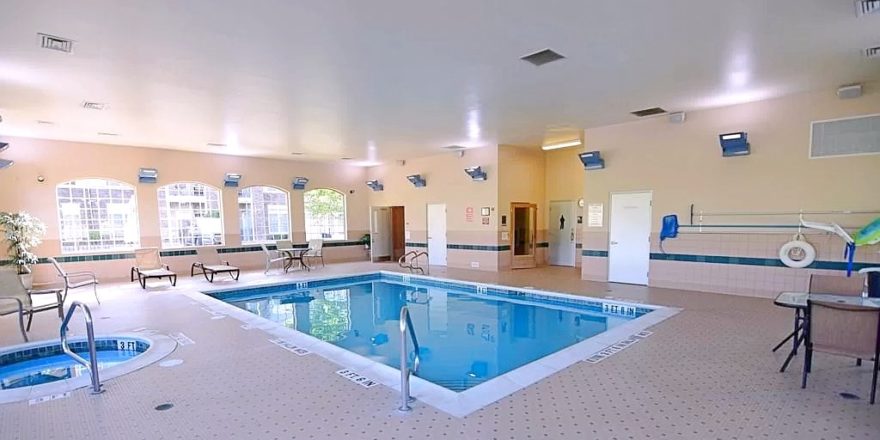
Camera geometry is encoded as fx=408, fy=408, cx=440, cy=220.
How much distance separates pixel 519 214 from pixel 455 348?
6.06m

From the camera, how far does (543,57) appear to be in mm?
4242

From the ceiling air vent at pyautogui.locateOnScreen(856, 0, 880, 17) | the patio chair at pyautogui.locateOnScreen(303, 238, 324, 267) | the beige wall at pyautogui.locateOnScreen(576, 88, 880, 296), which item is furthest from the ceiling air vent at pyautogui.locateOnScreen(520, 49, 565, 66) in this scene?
the patio chair at pyautogui.locateOnScreen(303, 238, 324, 267)

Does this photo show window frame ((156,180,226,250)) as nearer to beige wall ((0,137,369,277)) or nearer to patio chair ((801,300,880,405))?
beige wall ((0,137,369,277))

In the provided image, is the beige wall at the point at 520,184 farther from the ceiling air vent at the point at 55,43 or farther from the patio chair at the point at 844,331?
the ceiling air vent at the point at 55,43

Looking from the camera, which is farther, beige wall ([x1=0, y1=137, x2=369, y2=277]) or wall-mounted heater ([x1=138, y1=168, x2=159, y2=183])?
wall-mounted heater ([x1=138, y1=168, x2=159, y2=183])

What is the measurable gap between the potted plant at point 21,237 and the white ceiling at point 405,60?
65.4 inches

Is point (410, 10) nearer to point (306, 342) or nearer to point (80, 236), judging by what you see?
point (306, 342)

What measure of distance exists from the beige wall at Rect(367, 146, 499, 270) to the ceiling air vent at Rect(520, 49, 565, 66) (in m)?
5.20

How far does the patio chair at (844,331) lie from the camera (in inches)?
108

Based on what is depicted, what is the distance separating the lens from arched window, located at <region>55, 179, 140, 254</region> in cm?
867

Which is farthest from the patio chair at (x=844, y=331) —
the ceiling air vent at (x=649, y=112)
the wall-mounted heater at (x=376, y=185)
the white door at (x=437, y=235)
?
the wall-mounted heater at (x=376, y=185)

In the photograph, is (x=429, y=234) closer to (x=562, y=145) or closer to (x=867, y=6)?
(x=562, y=145)

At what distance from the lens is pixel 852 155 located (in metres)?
5.39

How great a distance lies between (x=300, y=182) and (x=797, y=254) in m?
11.0
